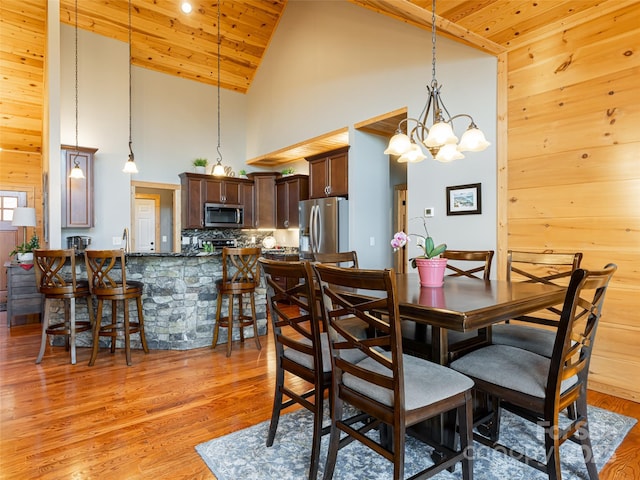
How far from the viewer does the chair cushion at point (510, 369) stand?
1.61 metres

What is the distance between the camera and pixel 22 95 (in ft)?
19.6

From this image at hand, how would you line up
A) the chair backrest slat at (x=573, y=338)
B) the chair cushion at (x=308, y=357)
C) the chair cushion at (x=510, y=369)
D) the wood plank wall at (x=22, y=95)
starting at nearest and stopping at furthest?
the chair backrest slat at (x=573, y=338)
the chair cushion at (x=510, y=369)
the chair cushion at (x=308, y=357)
the wood plank wall at (x=22, y=95)

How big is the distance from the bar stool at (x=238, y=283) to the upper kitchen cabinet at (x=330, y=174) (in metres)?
2.06

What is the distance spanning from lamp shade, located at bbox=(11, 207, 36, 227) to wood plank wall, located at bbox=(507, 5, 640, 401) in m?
6.41

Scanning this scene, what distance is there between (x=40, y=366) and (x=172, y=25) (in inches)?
212

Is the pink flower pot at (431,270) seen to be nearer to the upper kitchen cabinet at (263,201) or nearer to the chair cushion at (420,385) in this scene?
the chair cushion at (420,385)

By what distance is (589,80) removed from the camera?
2871 mm

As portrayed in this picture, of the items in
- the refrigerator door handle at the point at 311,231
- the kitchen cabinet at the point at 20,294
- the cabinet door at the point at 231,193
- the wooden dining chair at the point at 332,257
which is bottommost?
the kitchen cabinet at the point at 20,294

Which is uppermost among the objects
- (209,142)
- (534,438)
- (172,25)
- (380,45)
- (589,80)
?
(172,25)

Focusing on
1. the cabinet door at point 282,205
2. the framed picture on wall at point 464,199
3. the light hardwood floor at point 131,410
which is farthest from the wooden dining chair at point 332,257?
the cabinet door at point 282,205

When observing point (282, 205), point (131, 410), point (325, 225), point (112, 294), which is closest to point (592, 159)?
point (325, 225)

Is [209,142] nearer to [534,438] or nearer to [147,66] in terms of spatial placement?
[147,66]

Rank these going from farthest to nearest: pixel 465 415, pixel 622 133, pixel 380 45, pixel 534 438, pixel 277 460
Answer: pixel 380 45, pixel 622 133, pixel 534 438, pixel 277 460, pixel 465 415

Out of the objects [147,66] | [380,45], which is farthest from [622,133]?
[147,66]
